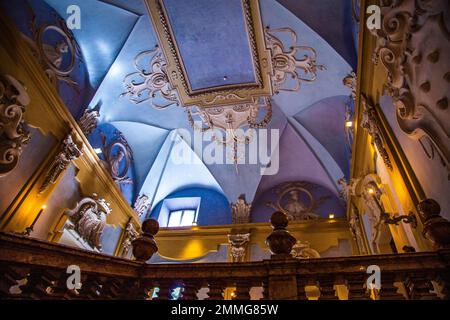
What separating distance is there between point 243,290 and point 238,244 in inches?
286

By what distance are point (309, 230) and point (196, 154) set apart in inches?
178

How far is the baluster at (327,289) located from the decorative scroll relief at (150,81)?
7.57 meters

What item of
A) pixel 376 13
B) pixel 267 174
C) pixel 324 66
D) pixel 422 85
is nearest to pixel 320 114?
pixel 324 66

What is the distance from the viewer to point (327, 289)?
2.51 meters

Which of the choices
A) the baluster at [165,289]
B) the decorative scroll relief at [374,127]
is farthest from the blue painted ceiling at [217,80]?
the baluster at [165,289]

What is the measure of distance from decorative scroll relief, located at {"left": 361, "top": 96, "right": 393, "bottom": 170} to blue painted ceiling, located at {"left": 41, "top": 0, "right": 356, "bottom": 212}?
1.89 meters

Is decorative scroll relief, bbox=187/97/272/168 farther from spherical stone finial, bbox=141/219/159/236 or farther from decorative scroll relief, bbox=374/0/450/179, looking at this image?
spherical stone finial, bbox=141/219/159/236

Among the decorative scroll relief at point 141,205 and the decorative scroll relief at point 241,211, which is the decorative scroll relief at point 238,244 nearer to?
the decorative scroll relief at point 241,211

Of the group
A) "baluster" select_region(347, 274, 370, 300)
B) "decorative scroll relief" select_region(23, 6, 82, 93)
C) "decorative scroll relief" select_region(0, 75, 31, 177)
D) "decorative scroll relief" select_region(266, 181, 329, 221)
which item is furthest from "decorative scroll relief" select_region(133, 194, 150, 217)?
"baluster" select_region(347, 274, 370, 300)

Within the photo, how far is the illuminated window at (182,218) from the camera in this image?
11539 mm

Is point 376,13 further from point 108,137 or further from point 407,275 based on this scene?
point 108,137

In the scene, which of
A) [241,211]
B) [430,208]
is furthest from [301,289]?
[241,211]

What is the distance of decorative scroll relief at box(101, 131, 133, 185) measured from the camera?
31.3ft

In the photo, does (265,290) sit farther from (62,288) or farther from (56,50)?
(56,50)
